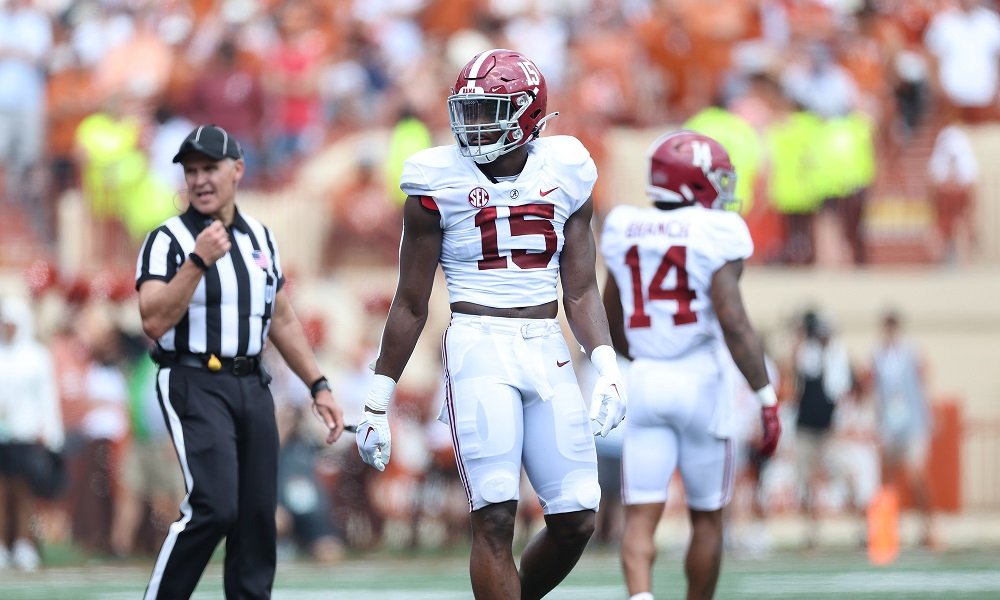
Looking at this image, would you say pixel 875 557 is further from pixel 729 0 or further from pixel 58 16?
pixel 58 16

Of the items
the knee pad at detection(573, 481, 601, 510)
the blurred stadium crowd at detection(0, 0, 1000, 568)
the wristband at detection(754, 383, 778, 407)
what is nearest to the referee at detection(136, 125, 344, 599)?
the knee pad at detection(573, 481, 601, 510)

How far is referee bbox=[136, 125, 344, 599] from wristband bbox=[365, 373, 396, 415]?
27.6 inches

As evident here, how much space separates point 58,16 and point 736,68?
6925mm

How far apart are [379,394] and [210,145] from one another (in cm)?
122

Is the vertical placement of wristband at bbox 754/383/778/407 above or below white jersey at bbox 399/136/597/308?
below

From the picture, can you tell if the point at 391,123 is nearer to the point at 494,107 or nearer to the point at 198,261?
the point at 198,261

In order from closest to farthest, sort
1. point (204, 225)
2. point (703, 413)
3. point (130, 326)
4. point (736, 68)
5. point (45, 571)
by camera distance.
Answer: point (204, 225) < point (703, 413) < point (45, 571) < point (130, 326) < point (736, 68)

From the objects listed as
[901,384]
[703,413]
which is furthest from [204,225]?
[901,384]

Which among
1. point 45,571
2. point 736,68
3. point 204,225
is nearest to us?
point 204,225

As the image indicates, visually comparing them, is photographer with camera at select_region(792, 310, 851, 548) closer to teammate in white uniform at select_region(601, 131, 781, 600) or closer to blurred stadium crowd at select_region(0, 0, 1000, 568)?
blurred stadium crowd at select_region(0, 0, 1000, 568)

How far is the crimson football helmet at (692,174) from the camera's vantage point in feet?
26.5

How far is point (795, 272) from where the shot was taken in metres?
17.2

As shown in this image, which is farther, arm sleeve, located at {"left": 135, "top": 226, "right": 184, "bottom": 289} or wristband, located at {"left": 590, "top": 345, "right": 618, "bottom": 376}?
arm sleeve, located at {"left": 135, "top": 226, "right": 184, "bottom": 289}

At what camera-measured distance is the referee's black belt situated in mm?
6887
